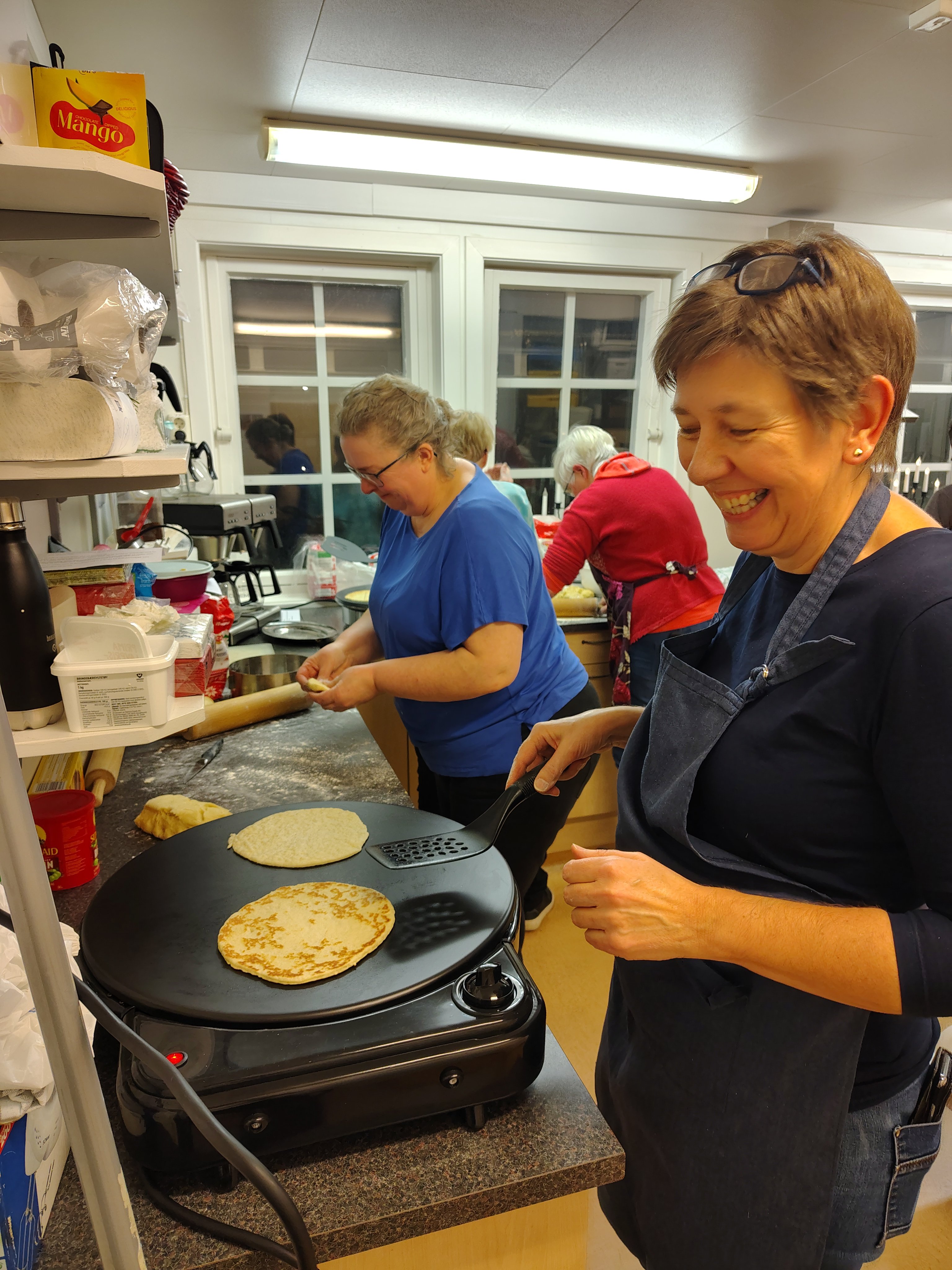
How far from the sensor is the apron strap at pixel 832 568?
70 centimetres

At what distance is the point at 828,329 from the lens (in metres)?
0.66

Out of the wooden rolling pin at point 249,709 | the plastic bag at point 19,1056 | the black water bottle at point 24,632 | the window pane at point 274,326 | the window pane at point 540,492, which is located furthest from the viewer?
the window pane at point 540,492

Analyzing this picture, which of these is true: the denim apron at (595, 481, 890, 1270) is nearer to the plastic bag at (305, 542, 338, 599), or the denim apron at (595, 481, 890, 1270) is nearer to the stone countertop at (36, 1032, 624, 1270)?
the stone countertop at (36, 1032, 624, 1270)

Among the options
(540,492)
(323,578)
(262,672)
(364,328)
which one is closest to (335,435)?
(364,328)

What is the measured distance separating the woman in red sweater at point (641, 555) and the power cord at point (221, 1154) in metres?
2.11

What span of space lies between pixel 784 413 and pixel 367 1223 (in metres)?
0.76

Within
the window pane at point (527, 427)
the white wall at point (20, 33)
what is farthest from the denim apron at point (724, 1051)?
the window pane at point (527, 427)

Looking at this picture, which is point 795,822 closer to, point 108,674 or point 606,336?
point 108,674

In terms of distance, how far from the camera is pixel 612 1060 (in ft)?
3.16

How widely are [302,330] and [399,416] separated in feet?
6.55

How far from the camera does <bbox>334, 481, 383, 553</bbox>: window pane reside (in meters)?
3.44

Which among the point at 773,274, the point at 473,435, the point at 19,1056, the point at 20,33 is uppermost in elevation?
the point at 20,33

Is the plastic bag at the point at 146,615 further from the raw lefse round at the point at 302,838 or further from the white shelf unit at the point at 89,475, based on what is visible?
the raw lefse round at the point at 302,838

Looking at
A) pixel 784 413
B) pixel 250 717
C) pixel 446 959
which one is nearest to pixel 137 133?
pixel 784 413
